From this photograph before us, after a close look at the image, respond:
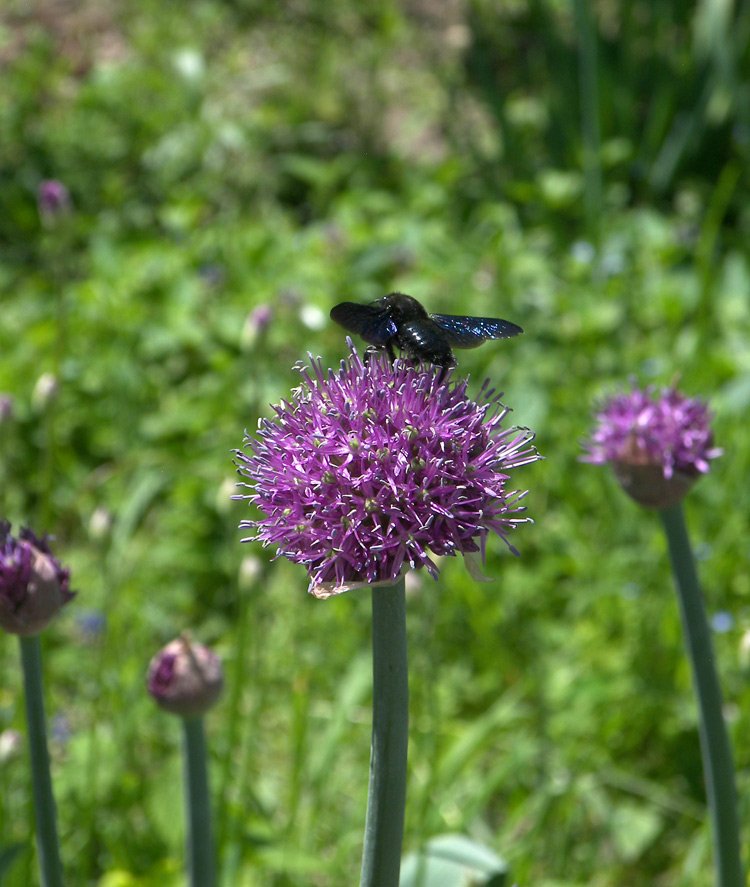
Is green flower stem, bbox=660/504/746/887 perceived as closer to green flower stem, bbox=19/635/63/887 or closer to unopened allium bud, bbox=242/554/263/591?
unopened allium bud, bbox=242/554/263/591

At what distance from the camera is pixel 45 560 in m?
0.94

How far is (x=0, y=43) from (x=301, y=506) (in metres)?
4.36

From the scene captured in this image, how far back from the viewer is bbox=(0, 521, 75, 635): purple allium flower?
89cm

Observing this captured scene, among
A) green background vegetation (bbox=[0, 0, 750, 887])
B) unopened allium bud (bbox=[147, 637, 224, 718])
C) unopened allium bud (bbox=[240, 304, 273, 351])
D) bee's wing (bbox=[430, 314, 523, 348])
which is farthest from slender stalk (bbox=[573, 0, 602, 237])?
unopened allium bud (bbox=[147, 637, 224, 718])

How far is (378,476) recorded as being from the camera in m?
0.77

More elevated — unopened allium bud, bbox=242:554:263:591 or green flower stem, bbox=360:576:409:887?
unopened allium bud, bbox=242:554:263:591

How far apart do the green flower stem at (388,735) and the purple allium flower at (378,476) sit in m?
0.04

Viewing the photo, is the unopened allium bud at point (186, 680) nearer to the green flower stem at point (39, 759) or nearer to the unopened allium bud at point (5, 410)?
the green flower stem at point (39, 759)

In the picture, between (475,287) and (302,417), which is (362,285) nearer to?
(475,287)

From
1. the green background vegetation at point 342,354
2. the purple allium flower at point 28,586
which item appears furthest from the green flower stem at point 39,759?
the green background vegetation at point 342,354

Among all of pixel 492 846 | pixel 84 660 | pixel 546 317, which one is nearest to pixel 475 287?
pixel 546 317

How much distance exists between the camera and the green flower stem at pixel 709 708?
3.44 feet

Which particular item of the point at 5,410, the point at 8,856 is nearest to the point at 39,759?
the point at 8,856

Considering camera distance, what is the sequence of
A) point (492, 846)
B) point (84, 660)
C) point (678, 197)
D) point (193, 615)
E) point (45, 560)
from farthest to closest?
point (678, 197) → point (193, 615) → point (84, 660) → point (492, 846) → point (45, 560)
